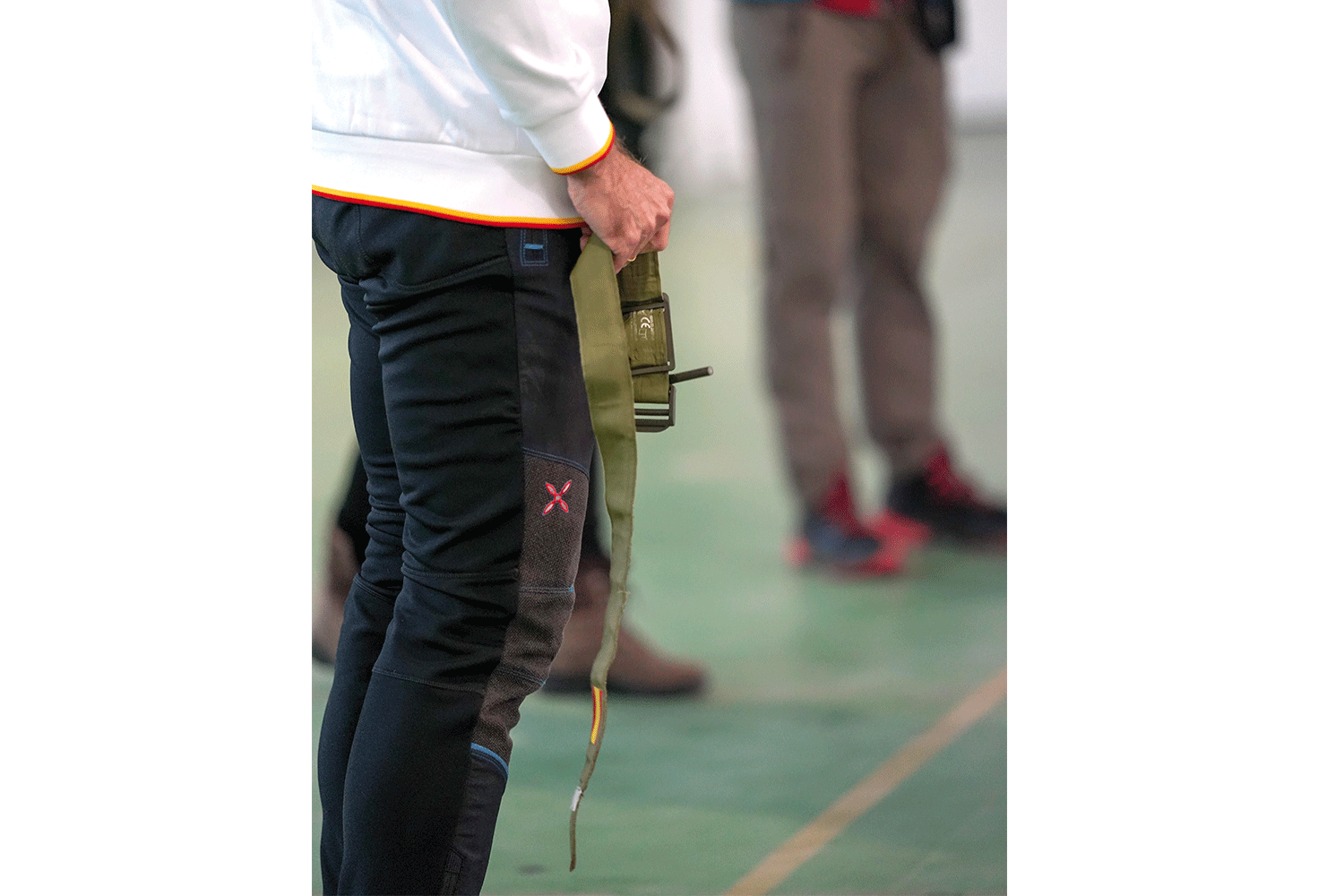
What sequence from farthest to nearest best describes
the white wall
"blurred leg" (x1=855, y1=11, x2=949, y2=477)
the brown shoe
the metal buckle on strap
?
"blurred leg" (x1=855, y1=11, x2=949, y2=477) → the white wall → the brown shoe → the metal buckle on strap

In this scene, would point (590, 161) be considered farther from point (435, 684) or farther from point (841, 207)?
point (841, 207)

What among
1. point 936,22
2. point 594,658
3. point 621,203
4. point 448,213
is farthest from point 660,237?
point 936,22

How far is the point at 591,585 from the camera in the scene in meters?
1.84

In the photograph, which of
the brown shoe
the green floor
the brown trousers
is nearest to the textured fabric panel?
the green floor

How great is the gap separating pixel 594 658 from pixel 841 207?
840 mm

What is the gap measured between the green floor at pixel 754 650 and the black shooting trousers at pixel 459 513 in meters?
0.54

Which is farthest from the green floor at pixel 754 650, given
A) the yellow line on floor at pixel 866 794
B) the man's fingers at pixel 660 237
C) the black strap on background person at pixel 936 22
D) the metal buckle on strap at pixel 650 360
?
the man's fingers at pixel 660 237

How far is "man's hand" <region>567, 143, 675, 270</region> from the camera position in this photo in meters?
0.99

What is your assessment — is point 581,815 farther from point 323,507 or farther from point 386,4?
point 386,4

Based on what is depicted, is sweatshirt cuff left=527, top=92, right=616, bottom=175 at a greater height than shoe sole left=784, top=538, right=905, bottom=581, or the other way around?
sweatshirt cuff left=527, top=92, right=616, bottom=175

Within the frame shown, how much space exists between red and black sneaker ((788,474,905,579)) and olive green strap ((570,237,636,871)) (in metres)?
1.20

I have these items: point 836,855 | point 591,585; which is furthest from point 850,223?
point 836,855

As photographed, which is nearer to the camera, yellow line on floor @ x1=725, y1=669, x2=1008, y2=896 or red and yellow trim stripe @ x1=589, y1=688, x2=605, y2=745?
red and yellow trim stripe @ x1=589, y1=688, x2=605, y2=745

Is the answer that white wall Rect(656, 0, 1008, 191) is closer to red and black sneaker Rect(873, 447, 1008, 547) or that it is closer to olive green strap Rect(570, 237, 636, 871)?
red and black sneaker Rect(873, 447, 1008, 547)
